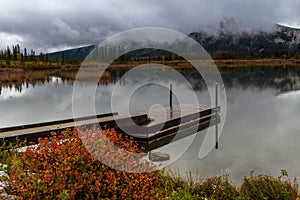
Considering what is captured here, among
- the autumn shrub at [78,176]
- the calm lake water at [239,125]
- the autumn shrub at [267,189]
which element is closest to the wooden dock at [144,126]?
the calm lake water at [239,125]

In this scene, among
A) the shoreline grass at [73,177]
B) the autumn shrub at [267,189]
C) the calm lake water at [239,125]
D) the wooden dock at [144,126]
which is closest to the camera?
the shoreline grass at [73,177]

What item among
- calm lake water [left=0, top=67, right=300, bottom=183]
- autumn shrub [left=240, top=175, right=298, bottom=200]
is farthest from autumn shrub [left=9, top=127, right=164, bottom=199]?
calm lake water [left=0, top=67, right=300, bottom=183]

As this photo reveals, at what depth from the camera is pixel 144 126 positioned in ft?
43.2

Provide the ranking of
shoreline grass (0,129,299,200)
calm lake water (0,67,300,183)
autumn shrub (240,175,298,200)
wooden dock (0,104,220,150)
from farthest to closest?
calm lake water (0,67,300,183)
wooden dock (0,104,220,150)
autumn shrub (240,175,298,200)
shoreline grass (0,129,299,200)

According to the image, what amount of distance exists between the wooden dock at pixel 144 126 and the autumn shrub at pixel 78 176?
15.6 feet

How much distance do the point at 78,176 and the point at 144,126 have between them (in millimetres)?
9644

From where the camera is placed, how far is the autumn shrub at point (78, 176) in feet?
11.3

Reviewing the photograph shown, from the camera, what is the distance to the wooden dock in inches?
384

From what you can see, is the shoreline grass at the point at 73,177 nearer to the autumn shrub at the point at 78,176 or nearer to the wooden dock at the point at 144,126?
the autumn shrub at the point at 78,176

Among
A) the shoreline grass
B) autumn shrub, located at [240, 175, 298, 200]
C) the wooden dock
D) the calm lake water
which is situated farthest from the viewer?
the calm lake water

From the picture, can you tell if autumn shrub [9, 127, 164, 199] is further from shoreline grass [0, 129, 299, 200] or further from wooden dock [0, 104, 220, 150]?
wooden dock [0, 104, 220, 150]

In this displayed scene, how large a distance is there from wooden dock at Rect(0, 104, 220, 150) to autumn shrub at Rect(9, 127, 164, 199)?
4766mm

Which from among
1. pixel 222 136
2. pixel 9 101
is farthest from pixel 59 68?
pixel 222 136

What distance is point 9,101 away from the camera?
29344mm
